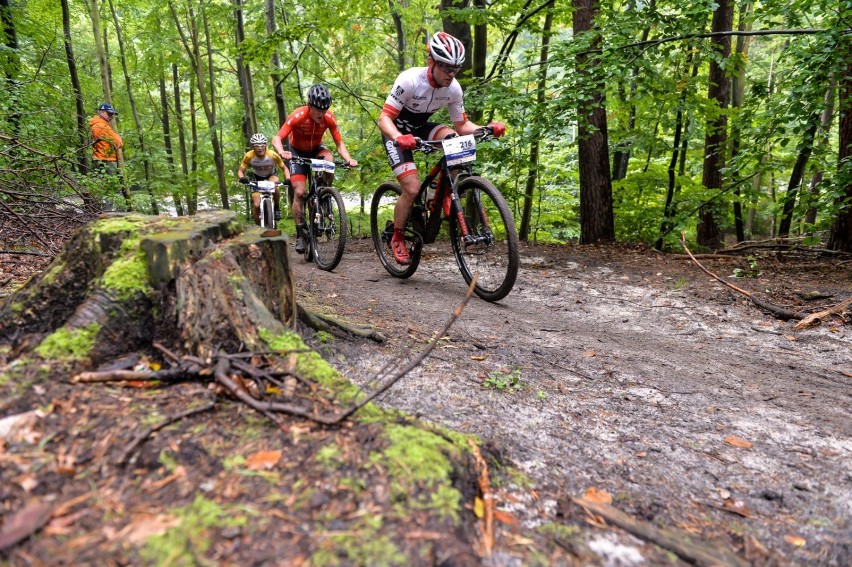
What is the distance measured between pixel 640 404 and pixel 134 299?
243cm

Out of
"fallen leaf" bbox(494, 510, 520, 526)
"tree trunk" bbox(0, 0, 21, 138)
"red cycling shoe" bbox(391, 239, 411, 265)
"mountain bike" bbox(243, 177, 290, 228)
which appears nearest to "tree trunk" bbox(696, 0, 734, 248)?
"red cycling shoe" bbox(391, 239, 411, 265)

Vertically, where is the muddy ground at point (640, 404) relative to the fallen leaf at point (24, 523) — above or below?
below

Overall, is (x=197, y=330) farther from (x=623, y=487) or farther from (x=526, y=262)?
(x=526, y=262)

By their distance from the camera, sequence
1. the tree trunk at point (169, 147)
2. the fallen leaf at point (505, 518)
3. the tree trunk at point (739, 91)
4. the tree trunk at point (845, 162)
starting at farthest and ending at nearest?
the tree trunk at point (169, 147)
the tree trunk at point (739, 91)
the tree trunk at point (845, 162)
the fallen leaf at point (505, 518)

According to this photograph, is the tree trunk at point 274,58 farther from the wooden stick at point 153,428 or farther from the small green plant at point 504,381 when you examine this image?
the wooden stick at point 153,428

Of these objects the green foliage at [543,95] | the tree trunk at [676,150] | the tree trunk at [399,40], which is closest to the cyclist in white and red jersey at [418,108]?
the green foliage at [543,95]

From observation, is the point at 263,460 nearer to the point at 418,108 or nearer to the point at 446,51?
the point at 446,51

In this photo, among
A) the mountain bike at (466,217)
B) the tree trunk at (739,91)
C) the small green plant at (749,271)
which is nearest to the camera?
the mountain bike at (466,217)

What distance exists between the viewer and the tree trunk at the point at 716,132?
9.04 m

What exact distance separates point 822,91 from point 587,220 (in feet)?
13.8

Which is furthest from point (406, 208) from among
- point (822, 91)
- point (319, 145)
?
point (822, 91)

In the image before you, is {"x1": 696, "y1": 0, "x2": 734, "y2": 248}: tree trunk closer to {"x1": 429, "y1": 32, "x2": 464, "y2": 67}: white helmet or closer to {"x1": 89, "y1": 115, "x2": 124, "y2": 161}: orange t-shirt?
{"x1": 429, "y1": 32, "x2": 464, "y2": 67}: white helmet

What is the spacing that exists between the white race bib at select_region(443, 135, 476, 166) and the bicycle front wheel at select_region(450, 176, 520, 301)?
203mm

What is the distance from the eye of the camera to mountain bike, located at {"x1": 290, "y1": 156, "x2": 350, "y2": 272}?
6395 millimetres
